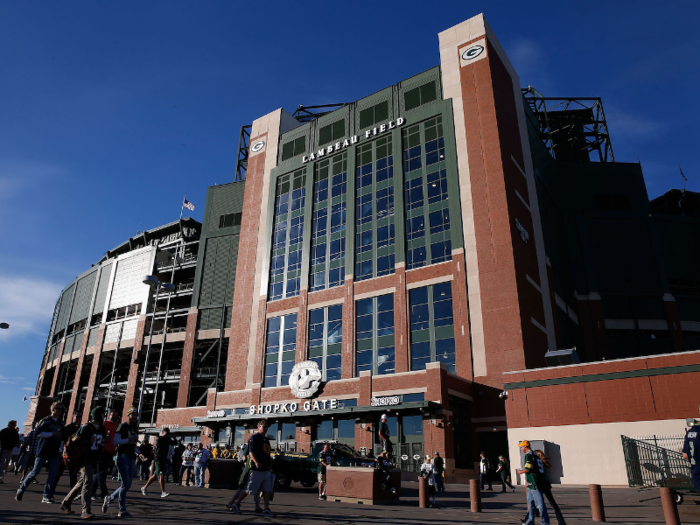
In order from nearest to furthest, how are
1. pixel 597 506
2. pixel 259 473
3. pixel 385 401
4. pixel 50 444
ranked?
1. pixel 259 473
2. pixel 50 444
3. pixel 597 506
4. pixel 385 401

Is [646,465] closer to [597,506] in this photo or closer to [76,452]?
[597,506]

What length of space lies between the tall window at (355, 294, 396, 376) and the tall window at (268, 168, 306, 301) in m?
9.22

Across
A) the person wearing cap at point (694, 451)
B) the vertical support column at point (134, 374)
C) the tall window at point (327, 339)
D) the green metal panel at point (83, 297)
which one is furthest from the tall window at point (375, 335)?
the green metal panel at point (83, 297)

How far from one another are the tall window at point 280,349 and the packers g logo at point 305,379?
9.05ft

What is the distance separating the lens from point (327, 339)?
1901 inches

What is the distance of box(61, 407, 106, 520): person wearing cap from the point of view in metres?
9.80

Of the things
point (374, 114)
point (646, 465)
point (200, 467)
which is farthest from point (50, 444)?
point (374, 114)

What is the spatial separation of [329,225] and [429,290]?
47.5 feet

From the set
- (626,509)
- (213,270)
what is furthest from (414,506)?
(213,270)

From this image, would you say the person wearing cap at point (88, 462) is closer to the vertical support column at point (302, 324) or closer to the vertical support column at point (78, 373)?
the vertical support column at point (302, 324)

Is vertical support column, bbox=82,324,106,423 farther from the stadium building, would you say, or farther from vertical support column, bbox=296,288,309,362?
vertical support column, bbox=296,288,309,362

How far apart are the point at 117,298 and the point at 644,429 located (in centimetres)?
6754

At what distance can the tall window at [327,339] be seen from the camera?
4666cm

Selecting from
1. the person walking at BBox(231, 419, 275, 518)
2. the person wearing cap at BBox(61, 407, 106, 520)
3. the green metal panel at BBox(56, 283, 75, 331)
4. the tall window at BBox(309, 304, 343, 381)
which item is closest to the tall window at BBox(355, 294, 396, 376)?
the tall window at BBox(309, 304, 343, 381)
